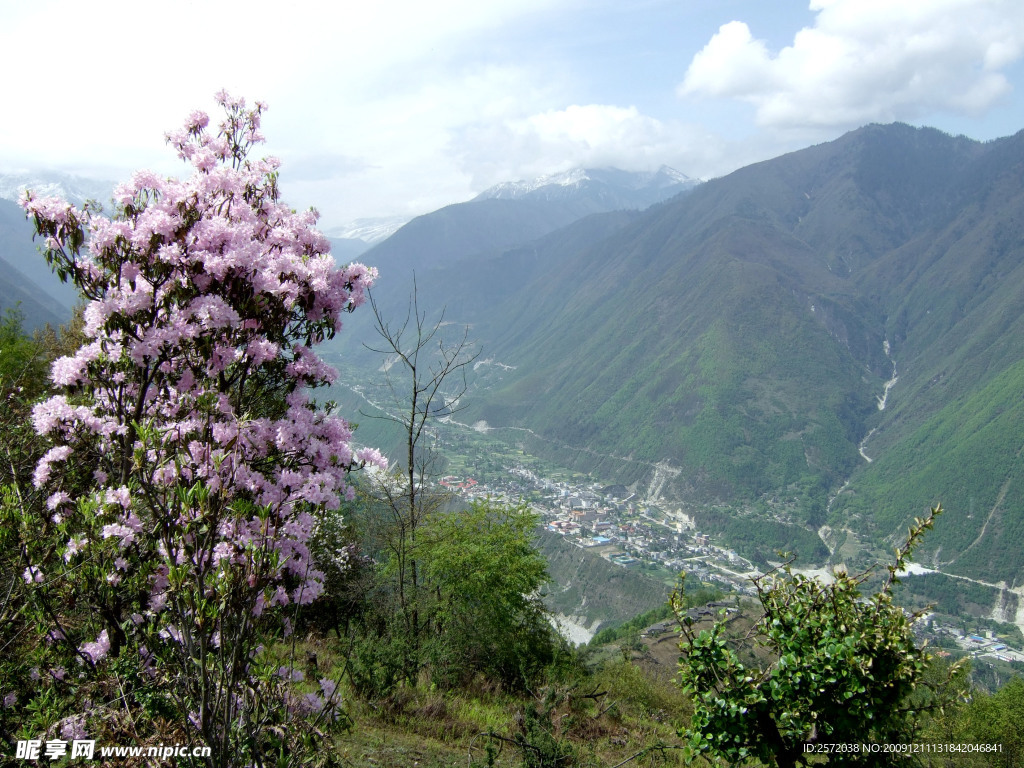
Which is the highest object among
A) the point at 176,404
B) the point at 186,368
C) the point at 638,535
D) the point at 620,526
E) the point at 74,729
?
the point at 186,368

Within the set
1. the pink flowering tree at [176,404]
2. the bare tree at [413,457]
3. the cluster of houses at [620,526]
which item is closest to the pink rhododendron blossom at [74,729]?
the pink flowering tree at [176,404]

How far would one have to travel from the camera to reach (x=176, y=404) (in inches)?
210

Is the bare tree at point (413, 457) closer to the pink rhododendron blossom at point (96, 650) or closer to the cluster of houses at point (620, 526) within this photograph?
the pink rhododendron blossom at point (96, 650)

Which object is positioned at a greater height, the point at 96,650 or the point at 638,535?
the point at 96,650

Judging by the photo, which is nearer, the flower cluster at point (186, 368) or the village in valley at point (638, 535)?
the flower cluster at point (186, 368)

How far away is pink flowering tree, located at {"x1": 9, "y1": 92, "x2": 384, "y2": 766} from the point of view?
4.50 meters

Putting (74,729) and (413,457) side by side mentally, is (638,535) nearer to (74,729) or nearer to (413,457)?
(413,457)

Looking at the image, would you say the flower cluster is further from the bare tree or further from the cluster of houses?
the cluster of houses

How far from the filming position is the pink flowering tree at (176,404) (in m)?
4.50

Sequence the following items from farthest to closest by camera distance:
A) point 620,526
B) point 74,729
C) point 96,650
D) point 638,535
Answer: point 620,526 → point 638,535 → point 96,650 → point 74,729

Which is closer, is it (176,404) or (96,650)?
(96,650)

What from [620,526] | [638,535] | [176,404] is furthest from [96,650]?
[620,526]

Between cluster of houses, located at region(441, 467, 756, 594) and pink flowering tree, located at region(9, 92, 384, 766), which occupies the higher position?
pink flowering tree, located at region(9, 92, 384, 766)

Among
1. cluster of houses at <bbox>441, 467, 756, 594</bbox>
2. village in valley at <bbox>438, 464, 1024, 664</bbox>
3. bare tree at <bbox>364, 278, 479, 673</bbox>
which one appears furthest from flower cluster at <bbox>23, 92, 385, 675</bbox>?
cluster of houses at <bbox>441, 467, 756, 594</bbox>
